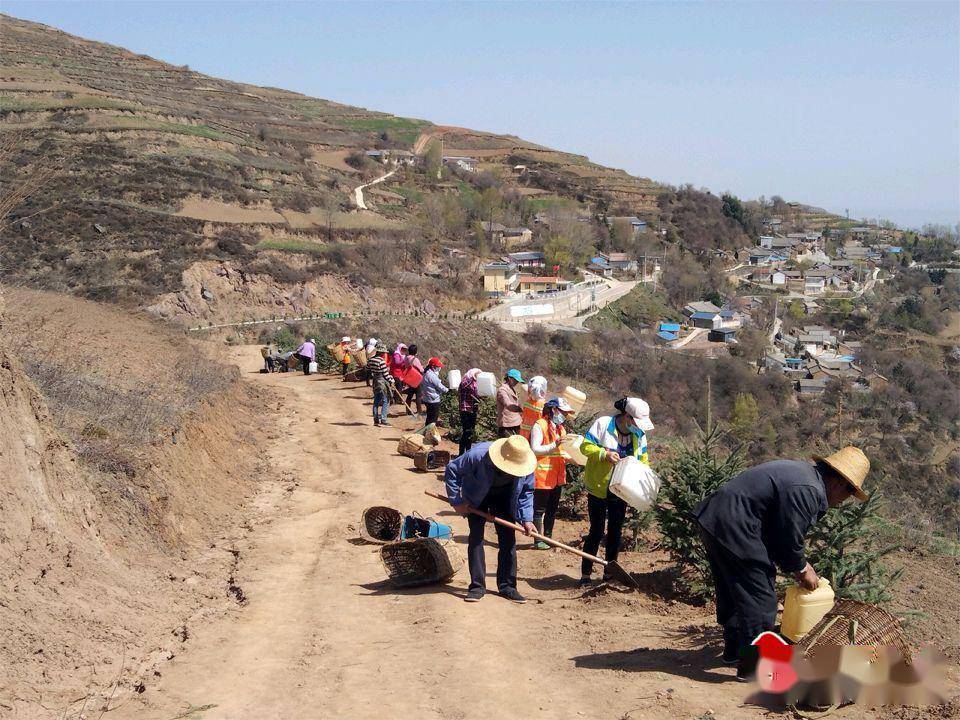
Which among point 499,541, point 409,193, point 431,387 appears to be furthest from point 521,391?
point 409,193

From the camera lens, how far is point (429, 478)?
38.6 feet

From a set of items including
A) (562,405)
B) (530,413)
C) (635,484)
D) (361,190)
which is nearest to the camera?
(635,484)

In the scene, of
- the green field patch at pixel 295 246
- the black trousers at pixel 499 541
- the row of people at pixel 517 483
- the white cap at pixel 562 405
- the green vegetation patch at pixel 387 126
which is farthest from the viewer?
the green vegetation patch at pixel 387 126

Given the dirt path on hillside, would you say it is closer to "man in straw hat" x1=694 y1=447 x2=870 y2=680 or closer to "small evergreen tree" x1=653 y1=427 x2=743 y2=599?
"small evergreen tree" x1=653 y1=427 x2=743 y2=599

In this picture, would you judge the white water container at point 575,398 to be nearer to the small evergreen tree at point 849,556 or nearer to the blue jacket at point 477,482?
the blue jacket at point 477,482

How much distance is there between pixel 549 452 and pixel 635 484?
1659 mm

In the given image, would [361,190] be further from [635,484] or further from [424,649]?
[424,649]

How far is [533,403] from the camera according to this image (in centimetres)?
896

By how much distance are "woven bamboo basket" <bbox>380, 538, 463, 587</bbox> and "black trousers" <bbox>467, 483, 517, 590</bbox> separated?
0.41 metres

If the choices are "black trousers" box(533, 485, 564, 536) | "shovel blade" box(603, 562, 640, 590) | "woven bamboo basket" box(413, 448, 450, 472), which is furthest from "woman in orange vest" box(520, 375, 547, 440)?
"woven bamboo basket" box(413, 448, 450, 472)

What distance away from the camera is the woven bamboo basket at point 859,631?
4641 mm

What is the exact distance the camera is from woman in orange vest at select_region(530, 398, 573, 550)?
8.02 meters

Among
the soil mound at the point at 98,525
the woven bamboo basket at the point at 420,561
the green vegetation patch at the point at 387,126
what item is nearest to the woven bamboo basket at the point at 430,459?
the soil mound at the point at 98,525

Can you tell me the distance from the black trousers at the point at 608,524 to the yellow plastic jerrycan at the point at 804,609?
222cm
